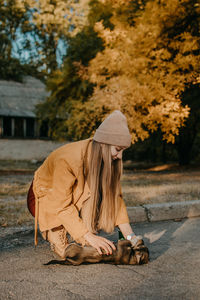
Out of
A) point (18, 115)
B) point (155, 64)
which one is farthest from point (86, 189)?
point (18, 115)

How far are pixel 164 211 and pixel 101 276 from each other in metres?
2.48

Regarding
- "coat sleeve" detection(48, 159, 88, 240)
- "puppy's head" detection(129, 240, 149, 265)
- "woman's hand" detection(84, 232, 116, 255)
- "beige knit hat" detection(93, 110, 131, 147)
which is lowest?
"puppy's head" detection(129, 240, 149, 265)

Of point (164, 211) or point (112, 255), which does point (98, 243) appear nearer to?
point (112, 255)

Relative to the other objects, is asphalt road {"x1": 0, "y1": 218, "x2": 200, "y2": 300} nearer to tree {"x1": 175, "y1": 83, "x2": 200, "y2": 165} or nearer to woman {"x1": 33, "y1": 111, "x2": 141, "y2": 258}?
woman {"x1": 33, "y1": 111, "x2": 141, "y2": 258}

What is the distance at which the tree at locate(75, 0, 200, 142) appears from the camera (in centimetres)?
950

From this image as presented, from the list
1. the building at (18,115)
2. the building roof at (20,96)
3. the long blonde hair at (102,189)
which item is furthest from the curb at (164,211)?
the building at (18,115)

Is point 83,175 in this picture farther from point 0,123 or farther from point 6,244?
point 0,123

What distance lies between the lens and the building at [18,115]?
23.4 m

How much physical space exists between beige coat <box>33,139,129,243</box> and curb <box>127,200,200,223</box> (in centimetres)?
199

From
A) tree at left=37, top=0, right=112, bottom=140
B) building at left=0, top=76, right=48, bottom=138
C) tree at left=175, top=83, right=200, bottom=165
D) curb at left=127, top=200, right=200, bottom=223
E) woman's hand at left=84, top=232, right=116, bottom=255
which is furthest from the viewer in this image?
building at left=0, top=76, right=48, bottom=138

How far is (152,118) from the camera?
965 centimetres

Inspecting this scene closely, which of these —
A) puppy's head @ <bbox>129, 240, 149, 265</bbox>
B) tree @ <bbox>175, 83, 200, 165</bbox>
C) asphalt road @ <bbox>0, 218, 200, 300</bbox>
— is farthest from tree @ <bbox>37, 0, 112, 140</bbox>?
puppy's head @ <bbox>129, 240, 149, 265</bbox>

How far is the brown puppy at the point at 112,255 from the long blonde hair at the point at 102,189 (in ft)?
0.70

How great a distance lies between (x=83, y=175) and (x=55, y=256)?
956 mm
